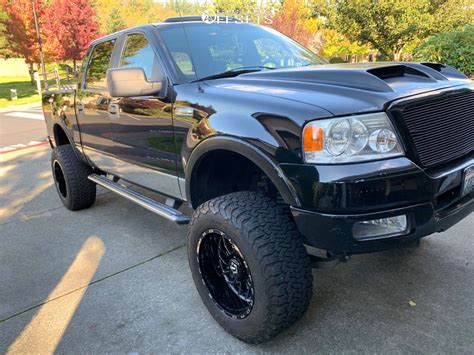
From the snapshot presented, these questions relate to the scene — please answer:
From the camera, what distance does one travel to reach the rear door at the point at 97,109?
3.79 m

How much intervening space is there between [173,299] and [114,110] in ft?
5.37

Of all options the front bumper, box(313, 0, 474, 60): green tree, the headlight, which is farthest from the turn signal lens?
box(313, 0, 474, 60): green tree

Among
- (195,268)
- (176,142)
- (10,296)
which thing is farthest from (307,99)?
(10,296)

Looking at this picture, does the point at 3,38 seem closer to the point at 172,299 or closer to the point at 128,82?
the point at 128,82

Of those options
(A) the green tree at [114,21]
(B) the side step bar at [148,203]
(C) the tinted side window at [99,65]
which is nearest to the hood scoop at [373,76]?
(B) the side step bar at [148,203]

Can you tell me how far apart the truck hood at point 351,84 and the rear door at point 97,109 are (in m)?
1.46

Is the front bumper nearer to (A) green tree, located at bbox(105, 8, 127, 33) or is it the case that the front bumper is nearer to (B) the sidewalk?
(B) the sidewalk

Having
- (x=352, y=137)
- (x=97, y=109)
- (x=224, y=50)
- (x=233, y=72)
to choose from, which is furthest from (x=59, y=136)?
(x=352, y=137)

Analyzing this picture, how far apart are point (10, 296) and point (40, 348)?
2.58 feet

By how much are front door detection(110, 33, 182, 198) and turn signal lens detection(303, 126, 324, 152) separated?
118 cm

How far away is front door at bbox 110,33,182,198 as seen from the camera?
9.93 ft

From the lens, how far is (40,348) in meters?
2.53

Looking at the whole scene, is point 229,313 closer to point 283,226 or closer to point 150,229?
point 283,226

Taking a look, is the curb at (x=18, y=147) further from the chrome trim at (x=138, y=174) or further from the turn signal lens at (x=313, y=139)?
the turn signal lens at (x=313, y=139)
